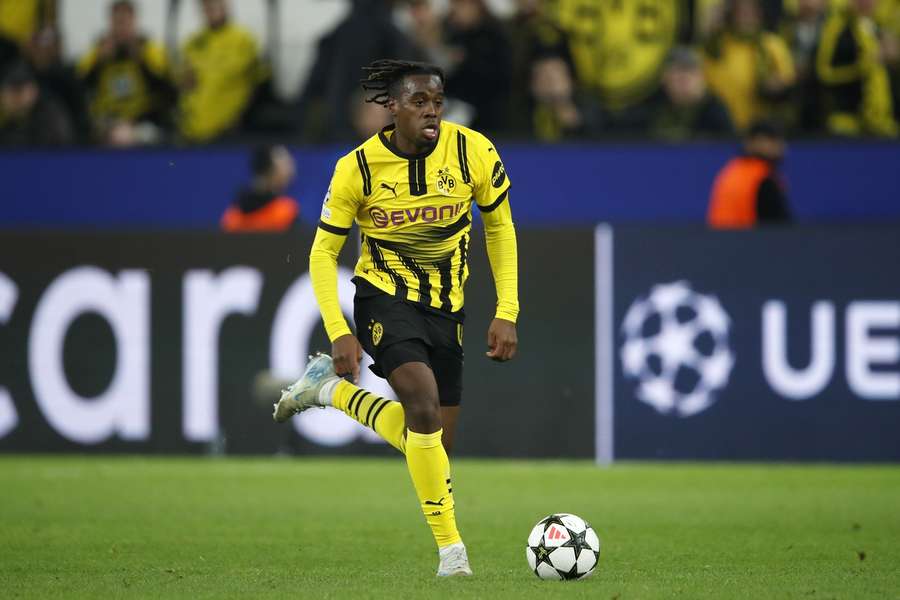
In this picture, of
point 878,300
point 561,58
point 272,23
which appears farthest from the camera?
point 272,23

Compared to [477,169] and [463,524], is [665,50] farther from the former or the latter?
[477,169]

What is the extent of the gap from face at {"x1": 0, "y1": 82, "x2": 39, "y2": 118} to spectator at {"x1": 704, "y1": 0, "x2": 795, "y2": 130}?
591 cm

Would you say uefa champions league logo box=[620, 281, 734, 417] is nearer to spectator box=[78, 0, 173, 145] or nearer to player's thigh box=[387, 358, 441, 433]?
spectator box=[78, 0, 173, 145]

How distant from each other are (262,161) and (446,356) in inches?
268

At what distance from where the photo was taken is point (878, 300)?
12.2 metres

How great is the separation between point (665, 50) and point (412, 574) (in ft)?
28.3

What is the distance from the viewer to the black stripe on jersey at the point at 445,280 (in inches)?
294

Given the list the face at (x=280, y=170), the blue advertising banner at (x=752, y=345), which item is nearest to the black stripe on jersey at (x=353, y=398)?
the blue advertising banner at (x=752, y=345)

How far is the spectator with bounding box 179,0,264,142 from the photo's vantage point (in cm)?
1530

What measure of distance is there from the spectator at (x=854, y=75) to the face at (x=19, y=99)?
6815 millimetres

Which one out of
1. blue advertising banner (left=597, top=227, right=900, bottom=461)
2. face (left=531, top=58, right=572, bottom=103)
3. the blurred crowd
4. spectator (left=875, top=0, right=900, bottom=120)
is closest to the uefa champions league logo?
blue advertising banner (left=597, top=227, right=900, bottom=461)

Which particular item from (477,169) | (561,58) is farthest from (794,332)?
(477,169)

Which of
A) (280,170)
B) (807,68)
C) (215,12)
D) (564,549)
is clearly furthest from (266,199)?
(564,549)

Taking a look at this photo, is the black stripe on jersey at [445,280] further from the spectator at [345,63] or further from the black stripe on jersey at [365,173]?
the spectator at [345,63]
